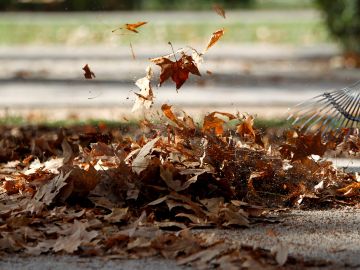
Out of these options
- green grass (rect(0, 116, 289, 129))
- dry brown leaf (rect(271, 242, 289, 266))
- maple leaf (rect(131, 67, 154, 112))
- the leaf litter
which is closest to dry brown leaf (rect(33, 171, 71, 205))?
the leaf litter

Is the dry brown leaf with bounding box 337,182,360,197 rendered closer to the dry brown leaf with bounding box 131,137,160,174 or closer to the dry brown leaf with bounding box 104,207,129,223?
the dry brown leaf with bounding box 131,137,160,174

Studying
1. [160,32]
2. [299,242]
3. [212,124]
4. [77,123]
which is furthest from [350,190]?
[160,32]

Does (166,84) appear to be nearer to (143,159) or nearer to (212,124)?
(212,124)

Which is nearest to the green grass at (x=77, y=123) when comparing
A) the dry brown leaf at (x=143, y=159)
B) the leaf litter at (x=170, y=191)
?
the leaf litter at (x=170, y=191)

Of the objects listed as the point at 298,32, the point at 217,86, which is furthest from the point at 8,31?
the point at 217,86

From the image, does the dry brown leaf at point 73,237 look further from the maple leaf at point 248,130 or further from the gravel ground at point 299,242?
the maple leaf at point 248,130
